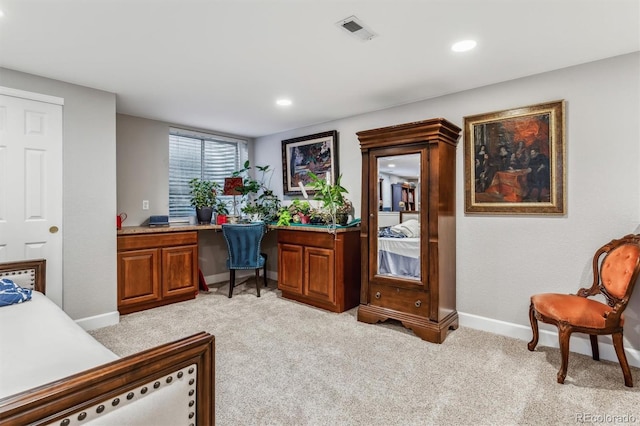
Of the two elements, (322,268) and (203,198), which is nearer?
(322,268)

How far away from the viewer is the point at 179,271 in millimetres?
3855

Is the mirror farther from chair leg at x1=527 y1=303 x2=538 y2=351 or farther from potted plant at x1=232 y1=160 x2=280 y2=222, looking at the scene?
potted plant at x1=232 y1=160 x2=280 y2=222

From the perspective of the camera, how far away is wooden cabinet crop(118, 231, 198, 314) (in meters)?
3.45

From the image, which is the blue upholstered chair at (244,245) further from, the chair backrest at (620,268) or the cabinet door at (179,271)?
the chair backrest at (620,268)

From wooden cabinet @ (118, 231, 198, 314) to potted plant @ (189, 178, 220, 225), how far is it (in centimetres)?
55

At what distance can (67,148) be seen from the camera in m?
2.96

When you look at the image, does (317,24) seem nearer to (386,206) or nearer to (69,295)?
(386,206)

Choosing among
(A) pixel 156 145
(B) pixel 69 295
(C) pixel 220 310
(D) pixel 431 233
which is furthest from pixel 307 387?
(A) pixel 156 145

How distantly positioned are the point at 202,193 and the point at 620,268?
4.39 metres

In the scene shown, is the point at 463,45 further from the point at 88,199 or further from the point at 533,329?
the point at 88,199

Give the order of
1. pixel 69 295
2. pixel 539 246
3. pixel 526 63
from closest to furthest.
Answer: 1. pixel 526 63
2. pixel 539 246
3. pixel 69 295

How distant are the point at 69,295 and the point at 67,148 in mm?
1332

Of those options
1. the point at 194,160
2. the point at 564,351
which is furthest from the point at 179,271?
the point at 564,351

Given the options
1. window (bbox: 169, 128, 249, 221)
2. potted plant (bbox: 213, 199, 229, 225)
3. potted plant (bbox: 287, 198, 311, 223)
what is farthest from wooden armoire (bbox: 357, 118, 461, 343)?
window (bbox: 169, 128, 249, 221)
